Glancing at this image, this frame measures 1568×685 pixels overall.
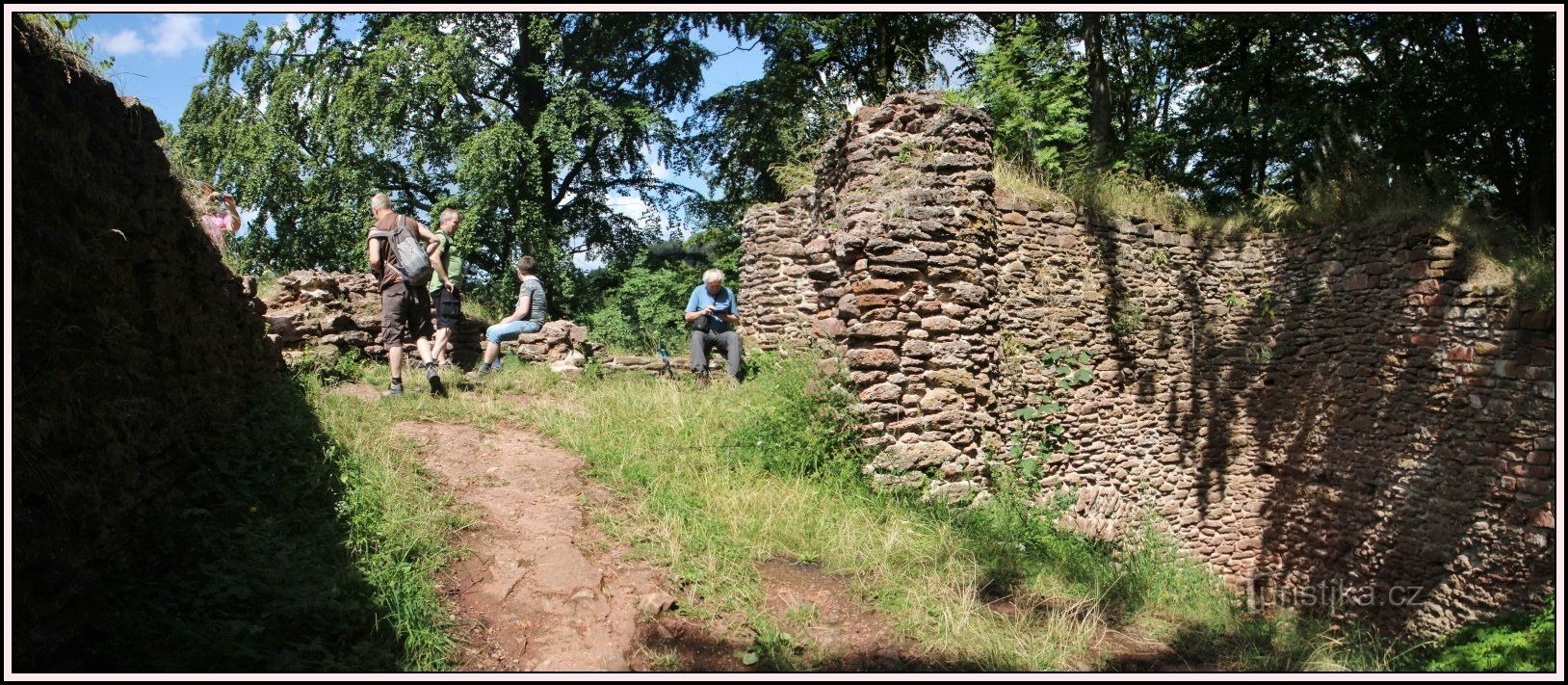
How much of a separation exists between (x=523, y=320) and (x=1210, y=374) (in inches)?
282

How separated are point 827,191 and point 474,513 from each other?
5.28m

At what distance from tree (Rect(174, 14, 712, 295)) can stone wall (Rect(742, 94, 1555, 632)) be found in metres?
8.39

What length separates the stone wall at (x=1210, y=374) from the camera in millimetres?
7098

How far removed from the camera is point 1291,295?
31.0ft

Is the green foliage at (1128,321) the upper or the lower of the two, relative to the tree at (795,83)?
lower

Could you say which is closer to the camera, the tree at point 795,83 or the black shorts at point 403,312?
the black shorts at point 403,312

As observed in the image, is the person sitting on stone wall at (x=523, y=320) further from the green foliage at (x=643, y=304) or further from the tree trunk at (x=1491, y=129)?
the tree trunk at (x=1491, y=129)

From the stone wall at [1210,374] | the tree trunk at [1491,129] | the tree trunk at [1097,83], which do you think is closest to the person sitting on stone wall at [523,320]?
the stone wall at [1210,374]

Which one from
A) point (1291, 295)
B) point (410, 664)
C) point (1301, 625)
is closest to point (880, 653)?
point (410, 664)

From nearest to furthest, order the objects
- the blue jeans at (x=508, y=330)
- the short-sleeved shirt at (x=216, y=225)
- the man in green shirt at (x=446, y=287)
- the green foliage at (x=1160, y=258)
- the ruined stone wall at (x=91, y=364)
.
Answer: the ruined stone wall at (x=91, y=364) → the short-sleeved shirt at (x=216, y=225) → the man in green shirt at (x=446, y=287) → the green foliage at (x=1160, y=258) → the blue jeans at (x=508, y=330)

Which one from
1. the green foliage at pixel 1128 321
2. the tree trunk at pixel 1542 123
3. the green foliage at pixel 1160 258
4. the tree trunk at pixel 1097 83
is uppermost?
the tree trunk at pixel 1097 83

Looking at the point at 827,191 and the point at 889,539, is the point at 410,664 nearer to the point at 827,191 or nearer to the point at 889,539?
the point at 889,539

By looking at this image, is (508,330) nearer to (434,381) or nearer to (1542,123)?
(434,381)

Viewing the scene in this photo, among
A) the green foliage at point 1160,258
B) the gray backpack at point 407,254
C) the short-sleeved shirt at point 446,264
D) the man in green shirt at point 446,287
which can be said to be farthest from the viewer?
the green foliage at point 1160,258
